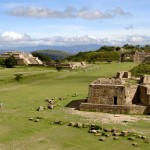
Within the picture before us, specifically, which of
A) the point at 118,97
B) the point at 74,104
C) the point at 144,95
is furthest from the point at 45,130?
the point at 144,95

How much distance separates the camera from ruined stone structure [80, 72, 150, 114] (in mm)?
28734

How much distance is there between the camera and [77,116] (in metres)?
27.4

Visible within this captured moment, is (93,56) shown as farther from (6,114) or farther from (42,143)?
(42,143)

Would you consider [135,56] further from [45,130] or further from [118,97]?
[45,130]

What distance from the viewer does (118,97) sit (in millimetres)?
29625

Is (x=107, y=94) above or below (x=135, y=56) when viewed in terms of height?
below

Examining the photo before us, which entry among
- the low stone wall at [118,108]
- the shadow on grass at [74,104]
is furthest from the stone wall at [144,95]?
the shadow on grass at [74,104]

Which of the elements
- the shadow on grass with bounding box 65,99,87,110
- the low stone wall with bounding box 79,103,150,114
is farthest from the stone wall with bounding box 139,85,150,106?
the shadow on grass with bounding box 65,99,87,110

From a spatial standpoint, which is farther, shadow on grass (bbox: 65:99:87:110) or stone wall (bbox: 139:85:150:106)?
shadow on grass (bbox: 65:99:87:110)

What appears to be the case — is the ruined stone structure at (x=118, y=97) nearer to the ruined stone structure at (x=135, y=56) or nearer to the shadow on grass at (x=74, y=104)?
the shadow on grass at (x=74, y=104)

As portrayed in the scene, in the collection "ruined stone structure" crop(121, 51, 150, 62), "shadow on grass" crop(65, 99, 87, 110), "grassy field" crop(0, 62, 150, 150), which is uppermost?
"ruined stone structure" crop(121, 51, 150, 62)

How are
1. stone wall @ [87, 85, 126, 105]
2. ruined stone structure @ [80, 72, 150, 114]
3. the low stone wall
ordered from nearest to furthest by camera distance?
1. the low stone wall
2. ruined stone structure @ [80, 72, 150, 114]
3. stone wall @ [87, 85, 126, 105]

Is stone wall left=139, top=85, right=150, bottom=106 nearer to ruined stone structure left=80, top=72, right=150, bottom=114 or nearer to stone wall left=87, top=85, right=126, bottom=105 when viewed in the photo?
ruined stone structure left=80, top=72, right=150, bottom=114

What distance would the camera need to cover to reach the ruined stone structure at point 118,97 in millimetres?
28734
